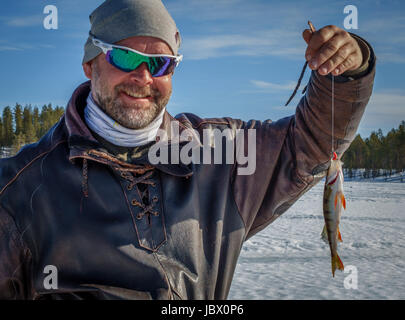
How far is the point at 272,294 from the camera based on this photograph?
7598 mm

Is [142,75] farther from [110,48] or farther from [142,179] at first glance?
[142,179]

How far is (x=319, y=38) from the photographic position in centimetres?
234

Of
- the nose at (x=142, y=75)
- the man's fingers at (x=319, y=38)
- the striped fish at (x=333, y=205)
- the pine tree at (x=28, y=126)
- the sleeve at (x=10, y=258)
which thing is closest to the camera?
the man's fingers at (x=319, y=38)

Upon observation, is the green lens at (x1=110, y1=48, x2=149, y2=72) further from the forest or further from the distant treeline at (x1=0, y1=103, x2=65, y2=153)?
the distant treeline at (x1=0, y1=103, x2=65, y2=153)

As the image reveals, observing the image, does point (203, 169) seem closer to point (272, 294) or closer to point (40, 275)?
point (40, 275)

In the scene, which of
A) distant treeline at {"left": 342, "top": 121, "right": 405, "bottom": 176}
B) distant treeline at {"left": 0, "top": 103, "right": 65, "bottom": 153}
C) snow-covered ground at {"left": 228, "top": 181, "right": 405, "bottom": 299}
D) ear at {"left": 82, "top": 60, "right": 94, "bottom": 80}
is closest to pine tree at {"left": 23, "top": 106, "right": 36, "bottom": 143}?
distant treeline at {"left": 0, "top": 103, "right": 65, "bottom": 153}

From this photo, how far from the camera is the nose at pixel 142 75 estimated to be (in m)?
2.87

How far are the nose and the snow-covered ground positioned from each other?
3308 millimetres

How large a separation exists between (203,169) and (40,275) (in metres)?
1.23

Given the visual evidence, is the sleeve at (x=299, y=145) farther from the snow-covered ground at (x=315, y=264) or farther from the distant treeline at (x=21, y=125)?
the distant treeline at (x=21, y=125)

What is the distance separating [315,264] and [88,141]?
7.94m

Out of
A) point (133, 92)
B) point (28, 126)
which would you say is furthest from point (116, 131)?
point (28, 126)

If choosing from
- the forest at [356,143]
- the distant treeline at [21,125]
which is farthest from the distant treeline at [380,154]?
the distant treeline at [21,125]

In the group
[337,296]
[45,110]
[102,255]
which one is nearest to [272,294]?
[337,296]
